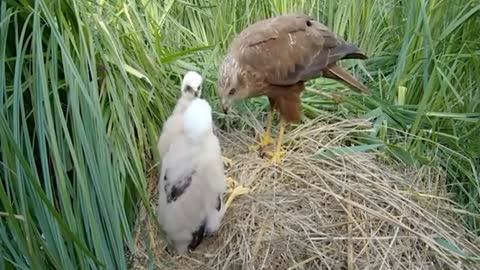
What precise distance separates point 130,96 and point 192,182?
29cm

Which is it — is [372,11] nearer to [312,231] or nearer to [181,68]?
[181,68]

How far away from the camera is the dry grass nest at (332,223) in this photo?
77.8 inches

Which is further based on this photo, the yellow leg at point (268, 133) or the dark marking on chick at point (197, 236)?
the yellow leg at point (268, 133)

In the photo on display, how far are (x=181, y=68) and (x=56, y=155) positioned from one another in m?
0.67

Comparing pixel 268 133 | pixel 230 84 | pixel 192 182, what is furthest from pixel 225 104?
pixel 192 182

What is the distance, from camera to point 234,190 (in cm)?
210

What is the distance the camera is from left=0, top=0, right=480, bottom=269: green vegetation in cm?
178

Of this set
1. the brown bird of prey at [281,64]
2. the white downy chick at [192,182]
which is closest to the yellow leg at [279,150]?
the brown bird of prey at [281,64]

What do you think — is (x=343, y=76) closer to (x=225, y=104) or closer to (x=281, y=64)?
(x=281, y=64)

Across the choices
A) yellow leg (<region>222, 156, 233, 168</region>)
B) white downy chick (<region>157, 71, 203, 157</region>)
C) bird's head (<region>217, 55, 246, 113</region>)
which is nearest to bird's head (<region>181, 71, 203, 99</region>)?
white downy chick (<region>157, 71, 203, 157</region>)

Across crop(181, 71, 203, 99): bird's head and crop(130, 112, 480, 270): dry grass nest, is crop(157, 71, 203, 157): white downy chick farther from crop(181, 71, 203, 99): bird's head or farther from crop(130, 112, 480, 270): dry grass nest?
crop(130, 112, 480, 270): dry grass nest

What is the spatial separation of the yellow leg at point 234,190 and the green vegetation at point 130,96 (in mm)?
221

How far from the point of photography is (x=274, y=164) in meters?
2.20

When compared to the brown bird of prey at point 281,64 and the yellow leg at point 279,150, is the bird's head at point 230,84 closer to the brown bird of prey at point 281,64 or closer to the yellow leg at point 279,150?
the brown bird of prey at point 281,64
